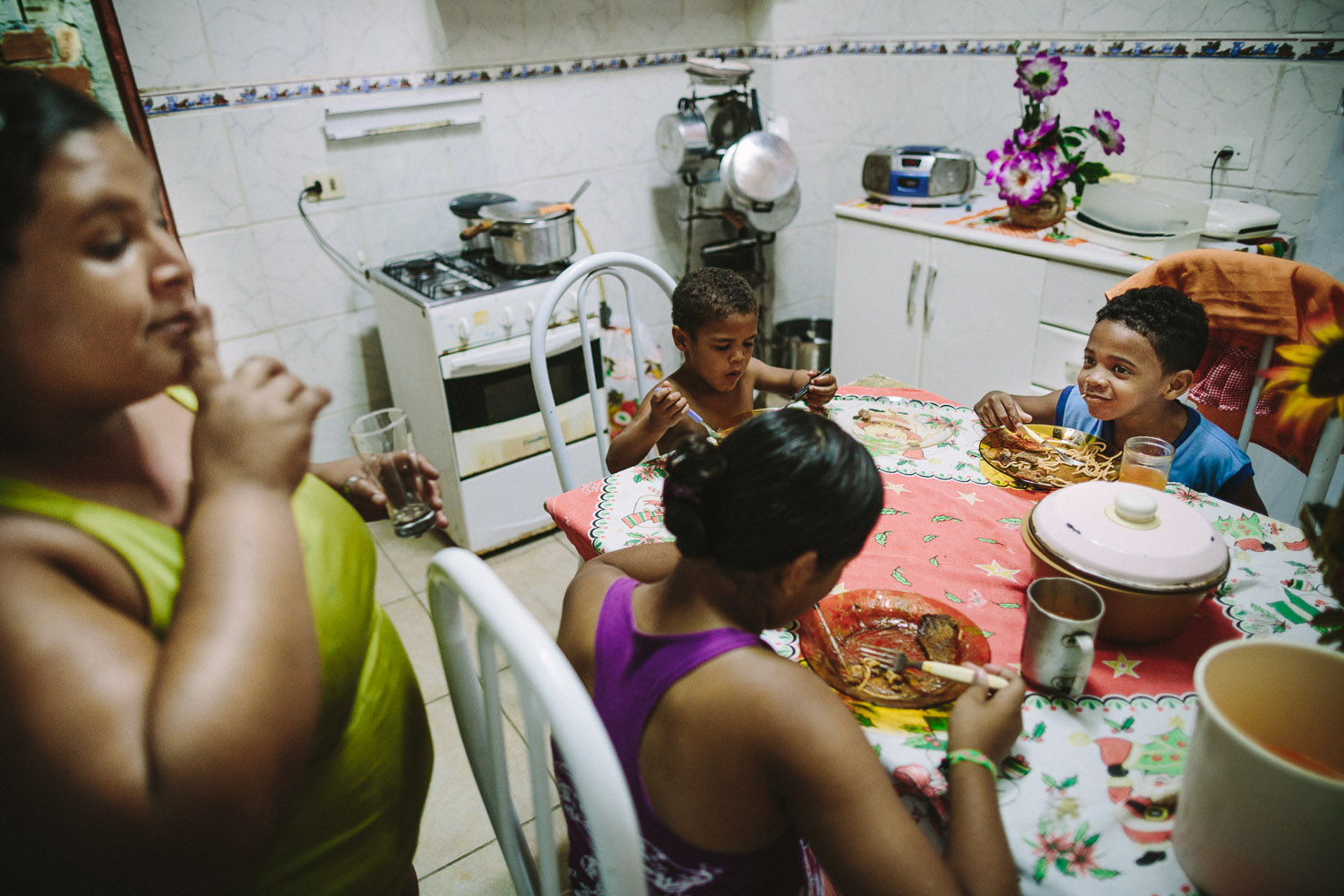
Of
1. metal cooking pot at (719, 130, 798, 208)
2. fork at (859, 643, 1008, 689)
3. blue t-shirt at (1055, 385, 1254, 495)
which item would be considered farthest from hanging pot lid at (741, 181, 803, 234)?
fork at (859, 643, 1008, 689)

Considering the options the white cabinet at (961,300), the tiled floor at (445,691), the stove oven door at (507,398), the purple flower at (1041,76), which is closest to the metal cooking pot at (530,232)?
the stove oven door at (507,398)

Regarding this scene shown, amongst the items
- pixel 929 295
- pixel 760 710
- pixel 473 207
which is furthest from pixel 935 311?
pixel 760 710

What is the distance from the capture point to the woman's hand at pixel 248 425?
0.51m

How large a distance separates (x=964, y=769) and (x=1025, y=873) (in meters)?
0.09

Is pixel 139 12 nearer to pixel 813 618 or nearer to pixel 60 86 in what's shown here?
pixel 60 86

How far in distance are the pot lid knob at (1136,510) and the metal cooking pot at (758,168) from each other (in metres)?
2.12

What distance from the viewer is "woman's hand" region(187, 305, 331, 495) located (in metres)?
0.51

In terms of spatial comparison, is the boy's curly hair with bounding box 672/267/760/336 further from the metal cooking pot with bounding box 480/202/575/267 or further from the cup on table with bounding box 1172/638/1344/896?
the cup on table with bounding box 1172/638/1344/896

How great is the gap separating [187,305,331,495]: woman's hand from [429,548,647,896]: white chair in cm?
18

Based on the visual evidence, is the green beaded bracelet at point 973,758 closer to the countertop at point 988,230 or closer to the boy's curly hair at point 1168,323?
the boy's curly hair at point 1168,323

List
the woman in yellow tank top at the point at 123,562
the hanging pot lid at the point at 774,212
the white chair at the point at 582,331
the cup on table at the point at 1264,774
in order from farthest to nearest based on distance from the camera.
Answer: the hanging pot lid at the point at 774,212 < the white chair at the point at 582,331 < the cup on table at the point at 1264,774 < the woman in yellow tank top at the point at 123,562

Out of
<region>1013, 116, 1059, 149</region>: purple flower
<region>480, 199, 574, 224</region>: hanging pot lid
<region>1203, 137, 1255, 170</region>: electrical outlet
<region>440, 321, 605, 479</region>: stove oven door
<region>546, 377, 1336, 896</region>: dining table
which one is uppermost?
<region>1013, 116, 1059, 149</region>: purple flower

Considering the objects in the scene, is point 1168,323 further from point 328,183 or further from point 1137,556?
point 328,183

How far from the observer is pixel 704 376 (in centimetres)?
172
